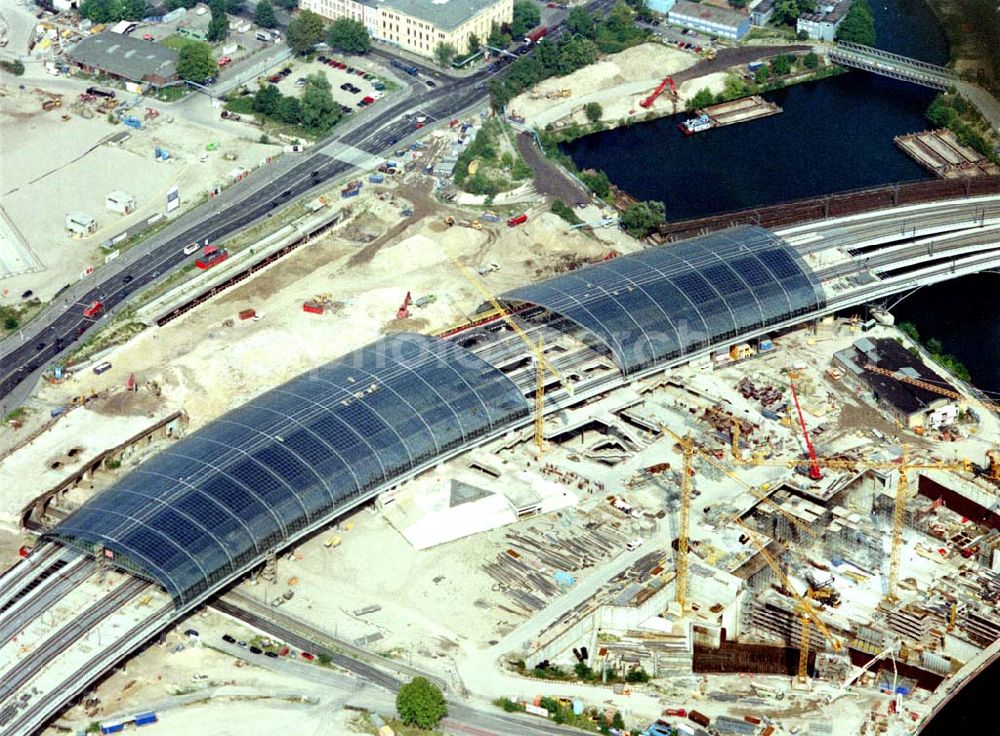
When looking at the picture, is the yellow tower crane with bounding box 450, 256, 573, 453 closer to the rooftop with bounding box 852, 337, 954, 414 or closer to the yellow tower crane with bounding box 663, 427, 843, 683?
the yellow tower crane with bounding box 663, 427, 843, 683

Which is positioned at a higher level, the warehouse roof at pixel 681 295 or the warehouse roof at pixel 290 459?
the warehouse roof at pixel 681 295

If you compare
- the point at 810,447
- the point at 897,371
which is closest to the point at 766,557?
the point at 810,447

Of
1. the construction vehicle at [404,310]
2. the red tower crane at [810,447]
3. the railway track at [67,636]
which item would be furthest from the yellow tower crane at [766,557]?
the railway track at [67,636]

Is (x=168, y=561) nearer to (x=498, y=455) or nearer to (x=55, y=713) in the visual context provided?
(x=55, y=713)

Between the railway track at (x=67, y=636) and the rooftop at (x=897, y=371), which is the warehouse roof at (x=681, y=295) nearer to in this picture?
the rooftop at (x=897, y=371)

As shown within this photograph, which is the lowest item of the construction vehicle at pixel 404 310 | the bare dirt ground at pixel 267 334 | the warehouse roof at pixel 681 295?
the bare dirt ground at pixel 267 334

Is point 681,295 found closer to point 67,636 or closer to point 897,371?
point 897,371

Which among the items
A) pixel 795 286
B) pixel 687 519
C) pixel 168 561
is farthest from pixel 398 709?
pixel 795 286
